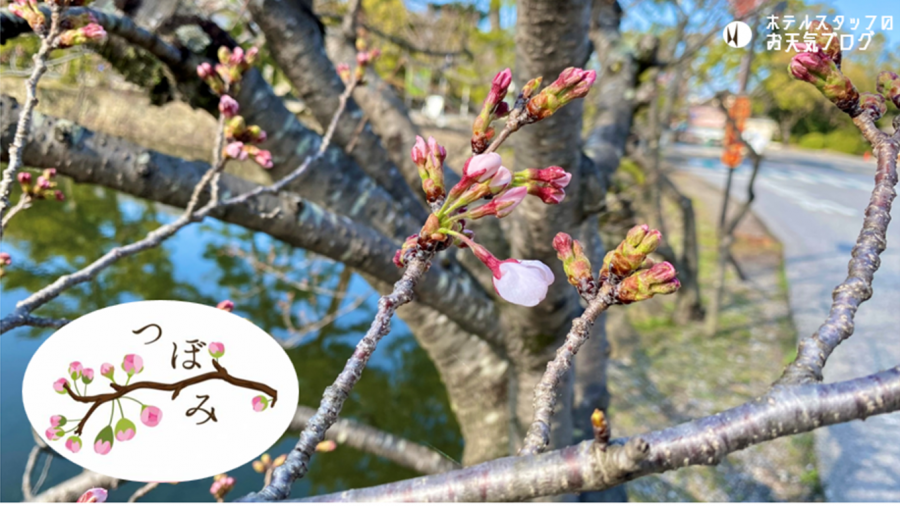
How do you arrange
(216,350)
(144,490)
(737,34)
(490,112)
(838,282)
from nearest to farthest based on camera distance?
(490,112)
(216,350)
(144,490)
(737,34)
(838,282)

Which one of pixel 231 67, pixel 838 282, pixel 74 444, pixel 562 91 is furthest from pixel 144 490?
pixel 838 282

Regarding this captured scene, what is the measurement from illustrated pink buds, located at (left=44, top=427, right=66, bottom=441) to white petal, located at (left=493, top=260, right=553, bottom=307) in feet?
1.56

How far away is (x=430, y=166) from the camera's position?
0.42m

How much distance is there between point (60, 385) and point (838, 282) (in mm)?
5942

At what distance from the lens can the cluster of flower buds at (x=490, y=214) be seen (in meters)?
0.37

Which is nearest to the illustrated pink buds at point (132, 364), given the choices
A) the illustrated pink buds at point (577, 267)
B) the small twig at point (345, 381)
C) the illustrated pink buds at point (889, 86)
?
the small twig at point (345, 381)

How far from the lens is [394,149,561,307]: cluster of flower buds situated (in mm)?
367

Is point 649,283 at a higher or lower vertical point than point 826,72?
lower

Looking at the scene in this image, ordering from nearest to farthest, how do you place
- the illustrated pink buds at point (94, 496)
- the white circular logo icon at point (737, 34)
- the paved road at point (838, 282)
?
the illustrated pink buds at point (94, 496) → the white circular logo icon at point (737, 34) → the paved road at point (838, 282)

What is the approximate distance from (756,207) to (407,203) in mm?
8910

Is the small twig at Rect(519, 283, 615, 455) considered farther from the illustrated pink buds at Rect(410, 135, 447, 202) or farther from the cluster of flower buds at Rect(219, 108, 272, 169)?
the cluster of flower buds at Rect(219, 108, 272, 169)

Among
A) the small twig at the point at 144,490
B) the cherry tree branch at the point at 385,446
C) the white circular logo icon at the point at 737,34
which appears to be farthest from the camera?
the cherry tree branch at the point at 385,446

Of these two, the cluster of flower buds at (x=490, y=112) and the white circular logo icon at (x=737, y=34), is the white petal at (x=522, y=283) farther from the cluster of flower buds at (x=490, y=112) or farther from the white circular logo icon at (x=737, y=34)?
the white circular logo icon at (x=737, y=34)

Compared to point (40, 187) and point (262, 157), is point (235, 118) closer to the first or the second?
point (262, 157)
